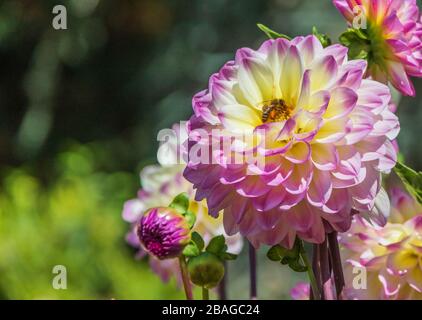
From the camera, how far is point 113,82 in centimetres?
277

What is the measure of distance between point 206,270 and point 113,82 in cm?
222

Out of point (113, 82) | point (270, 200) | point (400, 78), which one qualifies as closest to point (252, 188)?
point (270, 200)

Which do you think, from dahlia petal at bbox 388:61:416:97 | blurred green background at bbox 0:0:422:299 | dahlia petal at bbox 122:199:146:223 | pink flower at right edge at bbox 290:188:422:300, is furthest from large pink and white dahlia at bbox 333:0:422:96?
blurred green background at bbox 0:0:422:299

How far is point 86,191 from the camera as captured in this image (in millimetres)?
2098

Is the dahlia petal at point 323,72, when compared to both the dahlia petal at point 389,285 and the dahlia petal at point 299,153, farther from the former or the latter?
the dahlia petal at point 389,285

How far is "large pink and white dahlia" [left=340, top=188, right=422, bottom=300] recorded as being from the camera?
0.61 m

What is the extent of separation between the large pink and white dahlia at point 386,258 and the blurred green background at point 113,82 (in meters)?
1.53

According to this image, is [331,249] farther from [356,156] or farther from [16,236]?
[16,236]

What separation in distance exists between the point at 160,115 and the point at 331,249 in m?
2.12

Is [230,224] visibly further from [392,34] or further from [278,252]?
[392,34]

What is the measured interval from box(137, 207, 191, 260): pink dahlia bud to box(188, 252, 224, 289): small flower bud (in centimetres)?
1

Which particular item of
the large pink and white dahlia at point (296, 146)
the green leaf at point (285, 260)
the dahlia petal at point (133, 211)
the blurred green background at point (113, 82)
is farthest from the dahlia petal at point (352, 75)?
the blurred green background at point (113, 82)

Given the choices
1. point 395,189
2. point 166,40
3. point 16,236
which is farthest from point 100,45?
point 395,189

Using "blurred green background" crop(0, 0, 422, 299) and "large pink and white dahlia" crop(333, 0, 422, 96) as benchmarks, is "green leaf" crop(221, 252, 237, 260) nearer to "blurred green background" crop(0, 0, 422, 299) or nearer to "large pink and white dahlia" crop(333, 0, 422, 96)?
"large pink and white dahlia" crop(333, 0, 422, 96)
